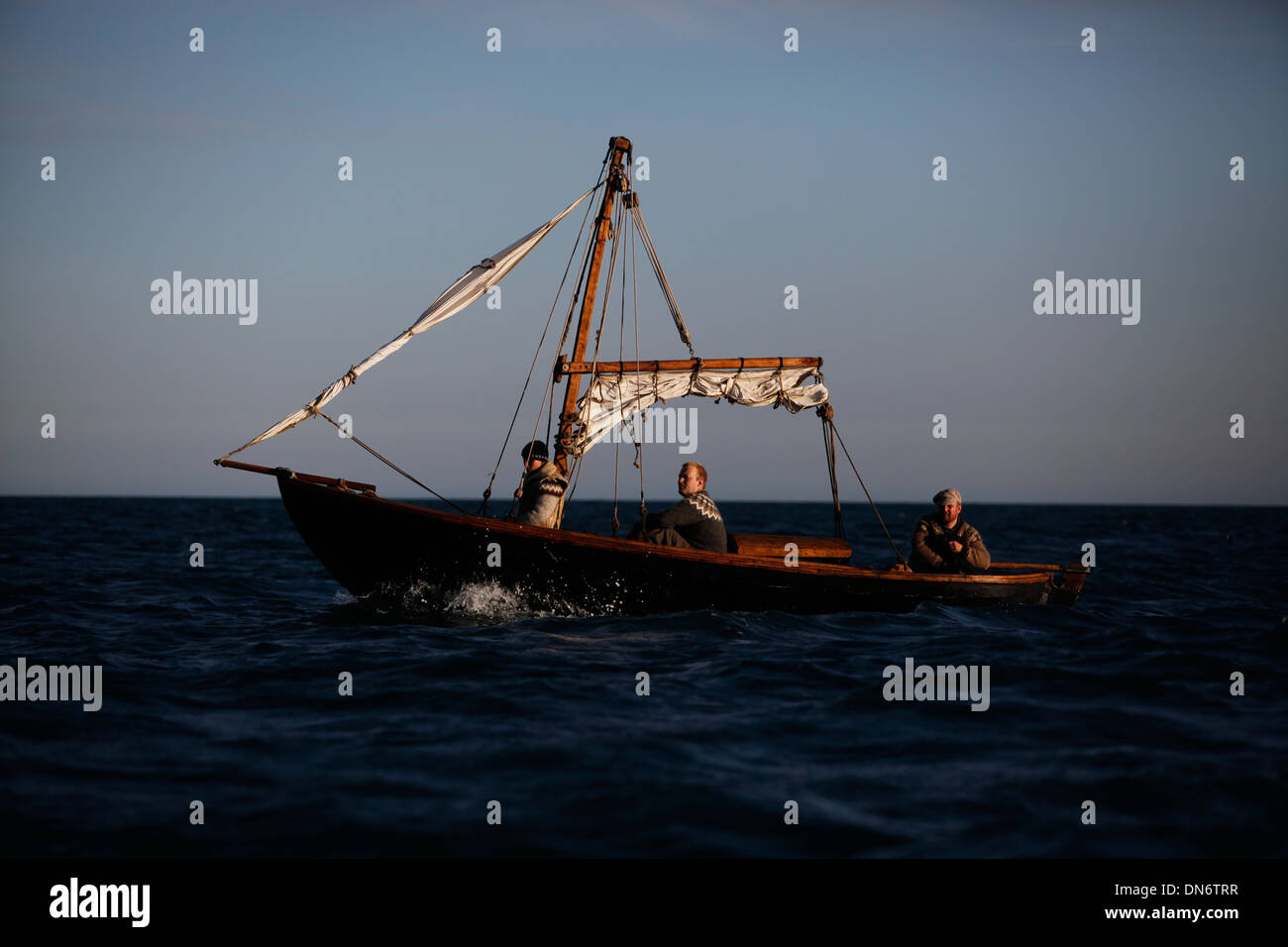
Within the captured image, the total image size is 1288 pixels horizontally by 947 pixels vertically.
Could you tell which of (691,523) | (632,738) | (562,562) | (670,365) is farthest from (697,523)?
(632,738)

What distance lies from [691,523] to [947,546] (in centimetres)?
399

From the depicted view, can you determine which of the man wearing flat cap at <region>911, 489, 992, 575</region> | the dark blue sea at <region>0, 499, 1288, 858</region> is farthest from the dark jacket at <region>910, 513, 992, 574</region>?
the dark blue sea at <region>0, 499, 1288, 858</region>

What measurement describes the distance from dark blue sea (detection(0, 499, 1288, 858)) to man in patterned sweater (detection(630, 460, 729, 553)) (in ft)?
3.31

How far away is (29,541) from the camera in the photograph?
32438mm

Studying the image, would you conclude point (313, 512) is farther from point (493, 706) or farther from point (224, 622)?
point (493, 706)

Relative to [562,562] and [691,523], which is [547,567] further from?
[691,523]

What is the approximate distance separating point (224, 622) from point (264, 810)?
9050 mm

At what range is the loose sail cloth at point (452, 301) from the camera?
13.4 meters

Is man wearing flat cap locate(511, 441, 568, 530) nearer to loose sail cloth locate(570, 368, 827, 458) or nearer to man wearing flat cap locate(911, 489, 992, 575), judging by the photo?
loose sail cloth locate(570, 368, 827, 458)

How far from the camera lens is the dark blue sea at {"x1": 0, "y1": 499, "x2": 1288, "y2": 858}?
6.07 meters

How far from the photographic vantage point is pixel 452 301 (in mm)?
14977

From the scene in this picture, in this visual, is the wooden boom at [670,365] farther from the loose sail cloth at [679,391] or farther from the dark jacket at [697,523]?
the dark jacket at [697,523]
